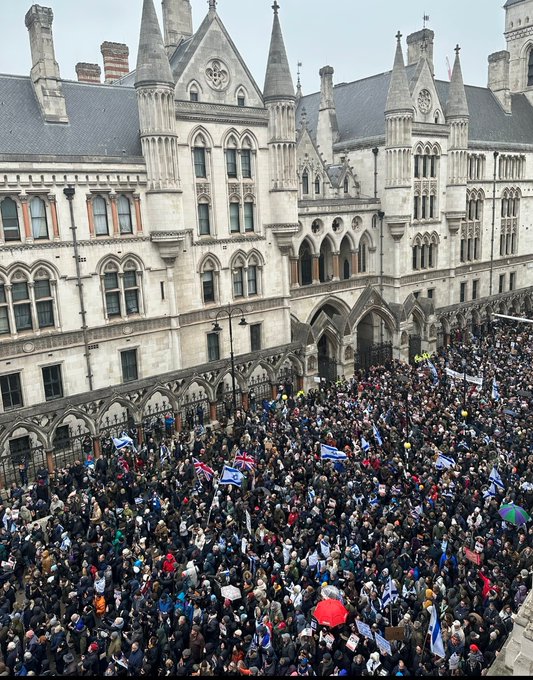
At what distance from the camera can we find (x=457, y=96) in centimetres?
4072

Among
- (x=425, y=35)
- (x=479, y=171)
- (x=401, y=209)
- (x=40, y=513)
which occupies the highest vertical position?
(x=425, y=35)

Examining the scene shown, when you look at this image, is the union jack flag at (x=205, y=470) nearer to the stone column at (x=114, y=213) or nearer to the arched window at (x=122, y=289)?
the arched window at (x=122, y=289)

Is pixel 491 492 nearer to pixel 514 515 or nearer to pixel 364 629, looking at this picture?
pixel 514 515

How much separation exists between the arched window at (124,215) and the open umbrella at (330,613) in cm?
2092

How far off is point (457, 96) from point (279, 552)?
36231 mm

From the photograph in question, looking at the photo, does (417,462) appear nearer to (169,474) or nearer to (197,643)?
(169,474)

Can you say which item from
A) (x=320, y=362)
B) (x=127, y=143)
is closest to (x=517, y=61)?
(x=320, y=362)

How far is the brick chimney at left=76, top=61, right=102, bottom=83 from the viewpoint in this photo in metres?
36.2

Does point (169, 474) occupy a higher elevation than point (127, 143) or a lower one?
lower

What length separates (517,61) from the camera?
54.5 m

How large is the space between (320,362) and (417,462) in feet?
55.2

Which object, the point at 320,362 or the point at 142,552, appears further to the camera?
the point at 320,362

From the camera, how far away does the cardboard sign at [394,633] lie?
515 inches

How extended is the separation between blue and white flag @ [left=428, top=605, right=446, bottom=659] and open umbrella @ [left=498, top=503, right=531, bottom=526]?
192 inches
